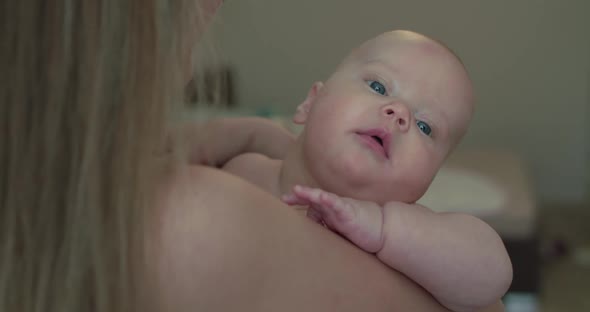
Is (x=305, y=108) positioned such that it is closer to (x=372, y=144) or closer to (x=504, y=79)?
(x=372, y=144)

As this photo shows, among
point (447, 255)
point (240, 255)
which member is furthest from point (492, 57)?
point (240, 255)

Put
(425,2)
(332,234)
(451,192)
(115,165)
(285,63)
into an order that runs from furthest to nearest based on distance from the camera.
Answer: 1. (285,63)
2. (425,2)
3. (451,192)
4. (332,234)
5. (115,165)

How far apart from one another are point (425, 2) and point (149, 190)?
255cm

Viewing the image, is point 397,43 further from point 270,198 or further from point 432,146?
point 270,198

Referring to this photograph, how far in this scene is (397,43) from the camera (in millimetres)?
979

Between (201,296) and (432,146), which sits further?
(432,146)

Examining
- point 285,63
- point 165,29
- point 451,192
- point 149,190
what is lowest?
point 451,192

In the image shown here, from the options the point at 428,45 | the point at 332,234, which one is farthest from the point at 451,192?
the point at 332,234

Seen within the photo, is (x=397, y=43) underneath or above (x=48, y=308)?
above

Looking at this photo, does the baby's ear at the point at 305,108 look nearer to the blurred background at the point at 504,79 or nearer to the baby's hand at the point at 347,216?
the baby's hand at the point at 347,216

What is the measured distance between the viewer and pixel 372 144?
2.91 feet

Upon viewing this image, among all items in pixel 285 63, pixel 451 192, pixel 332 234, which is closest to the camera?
pixel 332 234

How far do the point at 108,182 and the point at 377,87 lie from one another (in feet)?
1.46

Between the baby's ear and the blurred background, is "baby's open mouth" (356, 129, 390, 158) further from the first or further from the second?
the blurred background
